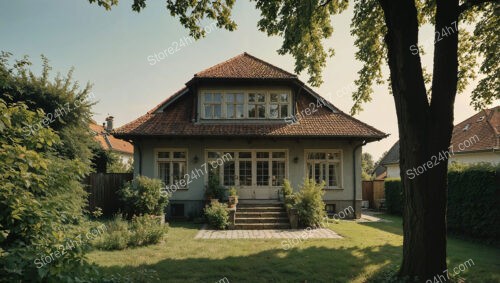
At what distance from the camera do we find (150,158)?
47.4 ft

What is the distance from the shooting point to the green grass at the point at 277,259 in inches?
239

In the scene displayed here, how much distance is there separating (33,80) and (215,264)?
38.2 ft

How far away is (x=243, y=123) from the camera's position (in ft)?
48.8

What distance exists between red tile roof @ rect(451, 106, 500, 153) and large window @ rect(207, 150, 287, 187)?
15569mm

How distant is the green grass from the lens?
19.9ft

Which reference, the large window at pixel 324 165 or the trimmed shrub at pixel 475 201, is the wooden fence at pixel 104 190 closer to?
the large window at pixel 324 165

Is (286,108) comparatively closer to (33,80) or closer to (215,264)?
(215,264)

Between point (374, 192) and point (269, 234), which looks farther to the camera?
point (374, 192)

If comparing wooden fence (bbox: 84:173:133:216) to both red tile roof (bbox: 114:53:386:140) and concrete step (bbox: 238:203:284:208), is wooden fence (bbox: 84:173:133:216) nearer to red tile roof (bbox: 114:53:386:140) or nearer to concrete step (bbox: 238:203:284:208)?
red tile roof (bbox: 114:53:386:140)

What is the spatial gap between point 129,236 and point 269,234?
468 centimetres

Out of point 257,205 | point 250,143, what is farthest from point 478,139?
point 257,205

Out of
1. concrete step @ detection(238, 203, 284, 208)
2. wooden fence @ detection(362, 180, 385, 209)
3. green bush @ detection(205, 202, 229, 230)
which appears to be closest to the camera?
green bush @ detection(205, 202, 229, 230)

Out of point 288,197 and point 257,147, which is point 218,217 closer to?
point 288,197

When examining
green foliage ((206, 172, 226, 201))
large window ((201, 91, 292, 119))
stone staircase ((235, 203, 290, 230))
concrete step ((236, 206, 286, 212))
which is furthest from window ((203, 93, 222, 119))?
concrete step ((236, 206, 286, 212))
